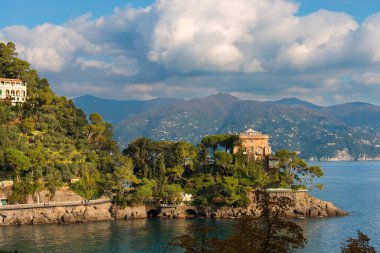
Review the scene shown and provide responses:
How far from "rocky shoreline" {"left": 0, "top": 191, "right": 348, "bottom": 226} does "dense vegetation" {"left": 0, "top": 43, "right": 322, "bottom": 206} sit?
6.49ft

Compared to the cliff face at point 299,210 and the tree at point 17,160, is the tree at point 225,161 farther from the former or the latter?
the tree at point 17,160

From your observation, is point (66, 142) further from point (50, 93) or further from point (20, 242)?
point (20, 242)

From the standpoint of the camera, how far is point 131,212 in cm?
9225

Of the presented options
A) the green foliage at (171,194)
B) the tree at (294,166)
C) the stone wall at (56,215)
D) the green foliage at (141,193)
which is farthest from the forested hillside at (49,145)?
the tree at (294,166)

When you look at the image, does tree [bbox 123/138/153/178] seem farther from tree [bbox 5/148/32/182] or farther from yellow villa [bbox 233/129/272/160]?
tree [bbox 5/148/32/182]

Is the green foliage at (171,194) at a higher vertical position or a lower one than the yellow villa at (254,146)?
lower

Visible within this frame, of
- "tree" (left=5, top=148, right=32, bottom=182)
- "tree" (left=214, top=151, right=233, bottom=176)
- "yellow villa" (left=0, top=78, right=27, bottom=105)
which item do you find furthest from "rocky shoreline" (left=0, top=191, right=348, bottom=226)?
"yellow villa" (left=0, top=78, right=27, bottom=105)

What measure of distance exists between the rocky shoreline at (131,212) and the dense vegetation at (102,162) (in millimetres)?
1980

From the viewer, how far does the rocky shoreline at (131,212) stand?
85.2 meters

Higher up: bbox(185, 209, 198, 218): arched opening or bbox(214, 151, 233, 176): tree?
bbox(214, 151, 233, 176): tree

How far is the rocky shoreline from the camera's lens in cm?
8525

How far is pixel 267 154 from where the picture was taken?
11212 centimetres

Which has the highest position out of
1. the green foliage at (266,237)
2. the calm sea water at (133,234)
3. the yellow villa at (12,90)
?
the yellow villa at (12,90)

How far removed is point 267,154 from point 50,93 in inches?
2116
